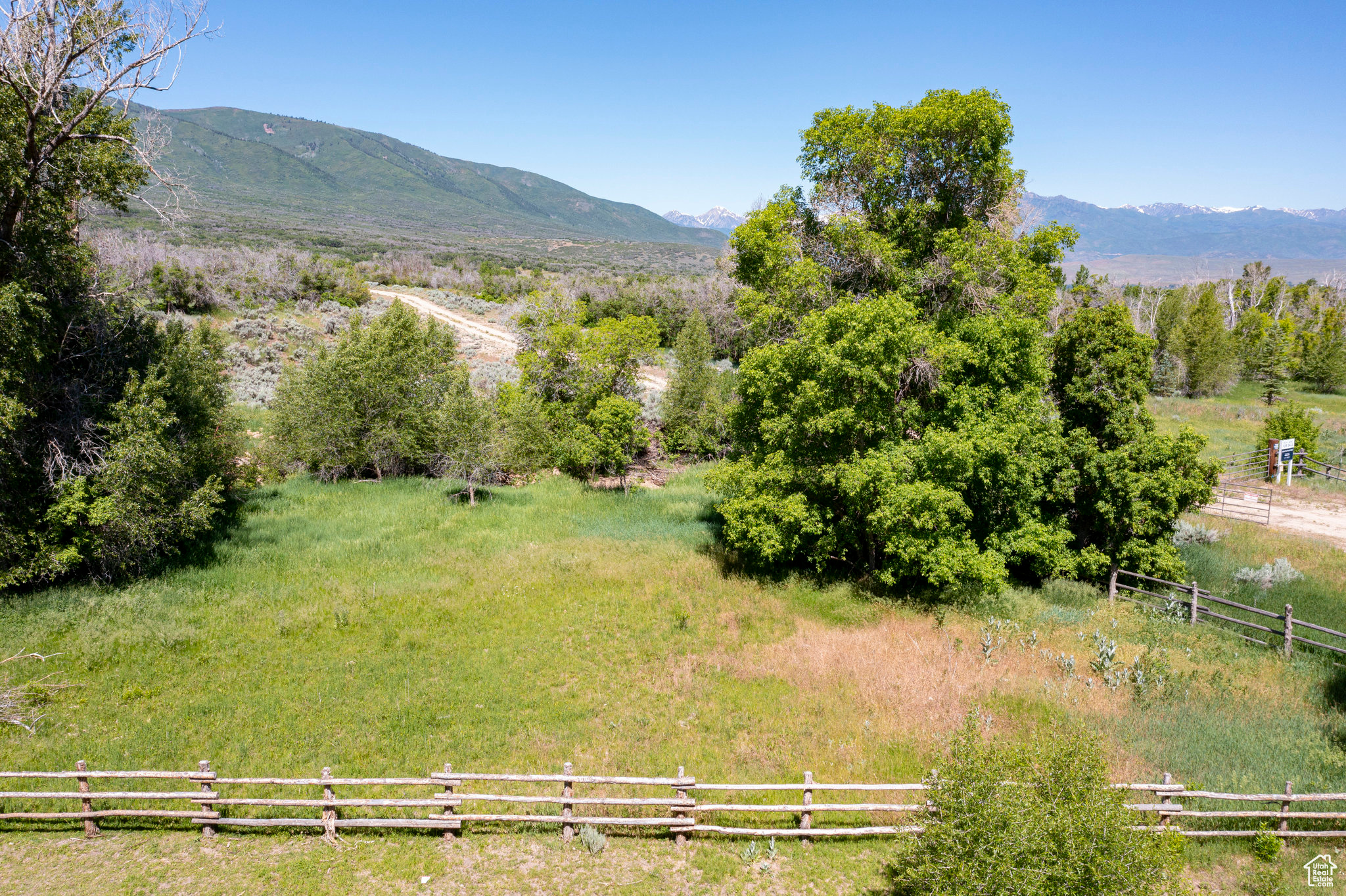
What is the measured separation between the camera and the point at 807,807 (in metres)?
10.7

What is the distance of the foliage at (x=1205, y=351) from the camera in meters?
63.2

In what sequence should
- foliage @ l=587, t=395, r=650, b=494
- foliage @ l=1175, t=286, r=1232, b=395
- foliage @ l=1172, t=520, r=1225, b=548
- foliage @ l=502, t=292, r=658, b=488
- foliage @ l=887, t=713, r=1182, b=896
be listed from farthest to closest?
foliage @ l=1175, t=286, r=1232, b=395 < foliage @ l=502, t=292, r=658, b=488 < foliage @ l=587, t=395, r=650, b=494 < foliage @ l=1172, t=520, r=1225, b=548 < foliage @ l=887, t=713, r=1182, b=896

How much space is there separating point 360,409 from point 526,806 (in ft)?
86.2

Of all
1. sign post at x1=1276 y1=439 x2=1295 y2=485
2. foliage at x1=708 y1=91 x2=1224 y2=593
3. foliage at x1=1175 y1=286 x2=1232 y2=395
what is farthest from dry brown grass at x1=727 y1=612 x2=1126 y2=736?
foliage at x1=1175 y1=286 x2=1232 y2=395

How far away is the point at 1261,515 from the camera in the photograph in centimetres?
2922

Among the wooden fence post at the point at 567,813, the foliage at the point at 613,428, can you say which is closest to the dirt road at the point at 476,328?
the foliage at the point at 613,428

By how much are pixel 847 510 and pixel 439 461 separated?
73.8ft

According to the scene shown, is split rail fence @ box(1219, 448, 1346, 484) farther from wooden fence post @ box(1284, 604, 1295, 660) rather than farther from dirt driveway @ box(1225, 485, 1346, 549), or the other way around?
wooden fence post @ box(1284, 604, 1295, 660)

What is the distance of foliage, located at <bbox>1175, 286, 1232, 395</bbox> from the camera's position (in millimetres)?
63219

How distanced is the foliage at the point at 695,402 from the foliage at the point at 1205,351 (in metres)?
53.3

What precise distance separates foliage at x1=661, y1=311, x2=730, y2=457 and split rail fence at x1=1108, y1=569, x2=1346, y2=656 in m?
22.7

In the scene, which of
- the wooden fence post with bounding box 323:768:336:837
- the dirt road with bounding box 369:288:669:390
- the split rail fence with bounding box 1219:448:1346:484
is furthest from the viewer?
the dirt road with bounding box 369:288:669:390

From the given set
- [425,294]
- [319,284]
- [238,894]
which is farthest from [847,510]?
[425,294]

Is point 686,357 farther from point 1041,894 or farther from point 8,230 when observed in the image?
point 1041,894
